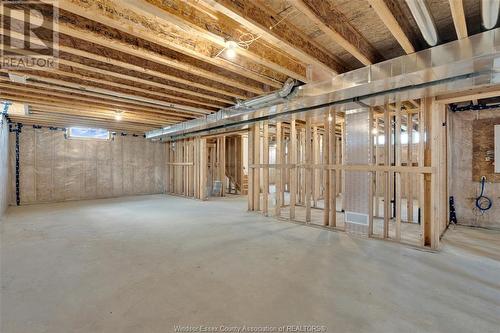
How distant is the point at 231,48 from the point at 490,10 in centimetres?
208

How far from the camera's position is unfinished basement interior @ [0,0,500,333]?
184cm

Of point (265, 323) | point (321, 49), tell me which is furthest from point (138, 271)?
point (321, 49)

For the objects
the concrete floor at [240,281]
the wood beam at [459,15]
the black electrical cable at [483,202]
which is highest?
the wood beam at [459,15]

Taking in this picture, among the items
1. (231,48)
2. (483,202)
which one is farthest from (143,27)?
(483,202)

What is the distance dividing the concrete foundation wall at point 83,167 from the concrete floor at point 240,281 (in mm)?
3747

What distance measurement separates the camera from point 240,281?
7.48 feet

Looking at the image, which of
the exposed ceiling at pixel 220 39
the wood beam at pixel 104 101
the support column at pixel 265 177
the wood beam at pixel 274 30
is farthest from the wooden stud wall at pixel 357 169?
the wood beam at pixel 104 101

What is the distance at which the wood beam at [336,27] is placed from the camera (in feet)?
6.07

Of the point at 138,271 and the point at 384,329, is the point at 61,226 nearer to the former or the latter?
the point at 138,271

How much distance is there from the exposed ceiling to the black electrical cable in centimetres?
A: 348

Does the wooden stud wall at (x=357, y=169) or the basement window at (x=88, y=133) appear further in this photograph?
the basement window at (x=88, y=133)

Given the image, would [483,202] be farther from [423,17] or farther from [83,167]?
[83,167]

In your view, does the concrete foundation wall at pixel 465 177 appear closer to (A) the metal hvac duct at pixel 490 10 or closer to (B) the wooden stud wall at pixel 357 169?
(B) the wooden stud wall at pixel 357 169

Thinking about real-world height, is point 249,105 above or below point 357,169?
above
